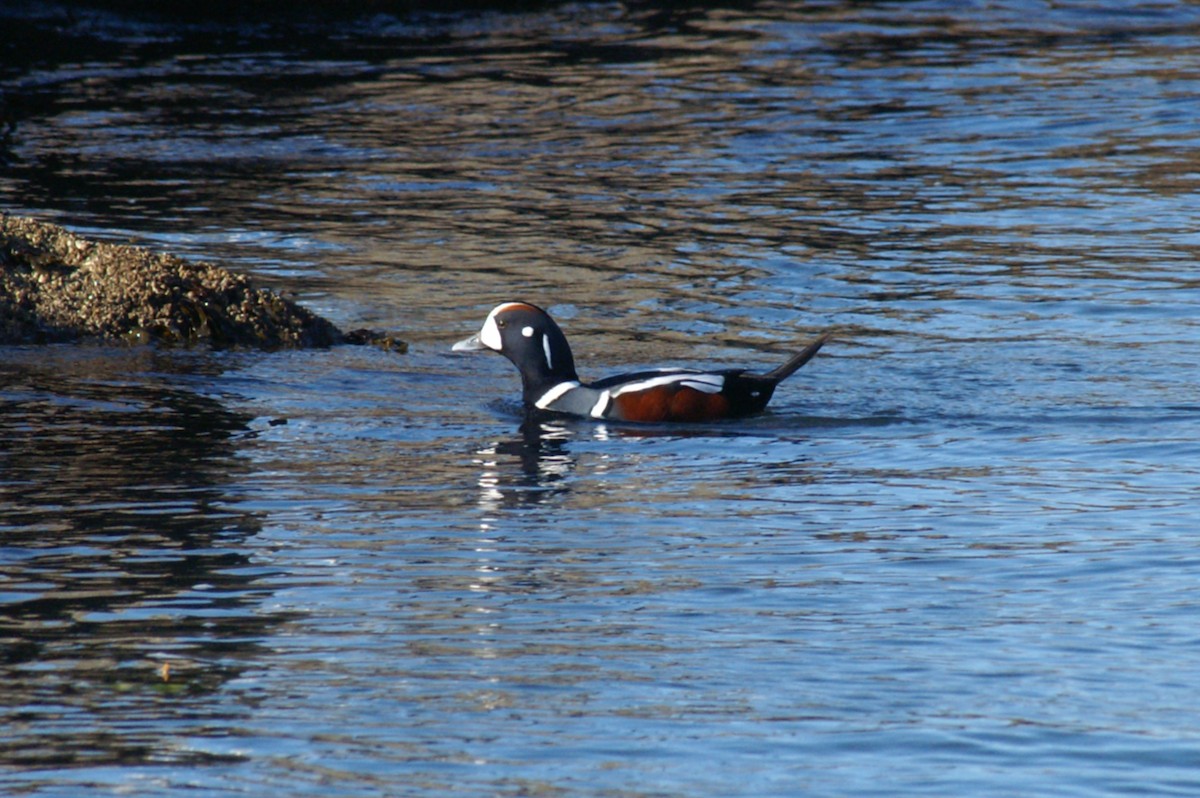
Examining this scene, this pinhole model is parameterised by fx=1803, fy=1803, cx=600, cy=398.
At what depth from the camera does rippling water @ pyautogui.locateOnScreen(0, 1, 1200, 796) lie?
221 inches

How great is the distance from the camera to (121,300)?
39.7 ft

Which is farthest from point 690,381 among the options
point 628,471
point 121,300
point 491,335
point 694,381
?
point 121,300

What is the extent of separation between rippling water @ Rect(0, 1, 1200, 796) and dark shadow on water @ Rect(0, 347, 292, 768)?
3 cm

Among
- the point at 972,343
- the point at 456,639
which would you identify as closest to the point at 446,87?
the point at 972,343

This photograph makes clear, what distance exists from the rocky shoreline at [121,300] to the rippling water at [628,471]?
0.33 m

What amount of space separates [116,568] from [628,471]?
3086mm


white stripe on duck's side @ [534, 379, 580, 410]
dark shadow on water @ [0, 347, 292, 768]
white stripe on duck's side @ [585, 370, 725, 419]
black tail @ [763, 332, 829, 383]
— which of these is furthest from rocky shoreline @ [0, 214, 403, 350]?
black tail @ [763, 332, 829, 383]

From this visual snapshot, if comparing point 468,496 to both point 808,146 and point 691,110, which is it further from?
point 691,110

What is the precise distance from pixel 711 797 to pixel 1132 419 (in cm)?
590

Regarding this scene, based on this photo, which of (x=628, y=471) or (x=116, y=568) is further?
(x=628, y=471)

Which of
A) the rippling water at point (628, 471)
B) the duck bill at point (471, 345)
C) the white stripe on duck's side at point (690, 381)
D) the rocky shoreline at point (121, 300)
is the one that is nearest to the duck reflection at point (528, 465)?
the rippling water at point (628, 471)

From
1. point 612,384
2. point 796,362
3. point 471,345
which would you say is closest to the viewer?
point 612,384

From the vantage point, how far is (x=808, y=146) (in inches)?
814

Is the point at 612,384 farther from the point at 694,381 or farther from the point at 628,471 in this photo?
the point at 628,471
